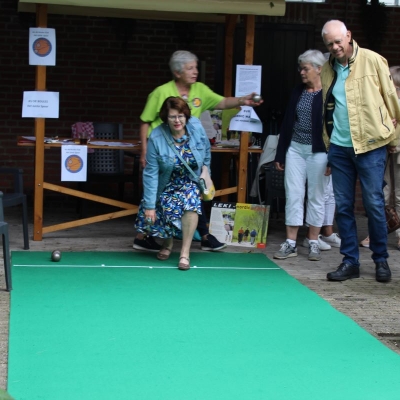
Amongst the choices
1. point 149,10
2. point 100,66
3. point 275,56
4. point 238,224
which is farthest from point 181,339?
point 275,56

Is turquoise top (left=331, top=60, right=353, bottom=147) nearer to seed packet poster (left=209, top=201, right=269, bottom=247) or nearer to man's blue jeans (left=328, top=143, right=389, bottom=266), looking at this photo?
man's blue jeans (left=328, top=143, right=389, bottom=266)

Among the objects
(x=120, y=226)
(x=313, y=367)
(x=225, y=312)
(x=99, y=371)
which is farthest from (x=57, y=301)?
(x=120, y=226)

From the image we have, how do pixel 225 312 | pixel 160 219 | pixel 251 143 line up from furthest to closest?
pixel 251 143 → pixel 160 219 → pixel 225 312

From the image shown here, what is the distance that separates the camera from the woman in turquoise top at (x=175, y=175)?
6.90 metres

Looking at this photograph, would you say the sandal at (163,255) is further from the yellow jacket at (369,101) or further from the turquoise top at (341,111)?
the yellow jacket at (369,101)

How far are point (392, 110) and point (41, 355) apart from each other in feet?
10.6

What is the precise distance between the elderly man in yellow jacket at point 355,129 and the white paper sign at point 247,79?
1.27 m

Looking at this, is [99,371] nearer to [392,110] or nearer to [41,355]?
[41,355]

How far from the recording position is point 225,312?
5641mm

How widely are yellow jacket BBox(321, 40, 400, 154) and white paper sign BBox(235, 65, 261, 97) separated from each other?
5.14ft

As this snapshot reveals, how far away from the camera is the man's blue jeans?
21.1 feet

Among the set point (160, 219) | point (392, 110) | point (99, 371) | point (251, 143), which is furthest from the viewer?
point (251, 143)

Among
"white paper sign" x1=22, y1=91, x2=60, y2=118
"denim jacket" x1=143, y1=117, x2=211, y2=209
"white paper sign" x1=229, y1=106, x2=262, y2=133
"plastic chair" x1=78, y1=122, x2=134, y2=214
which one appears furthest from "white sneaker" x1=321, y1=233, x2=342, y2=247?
"white paper sign" x1=22, y1=91, x2=60, y2=118

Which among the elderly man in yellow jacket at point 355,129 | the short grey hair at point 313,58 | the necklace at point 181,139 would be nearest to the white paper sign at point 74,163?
the necklace at point 181,139
